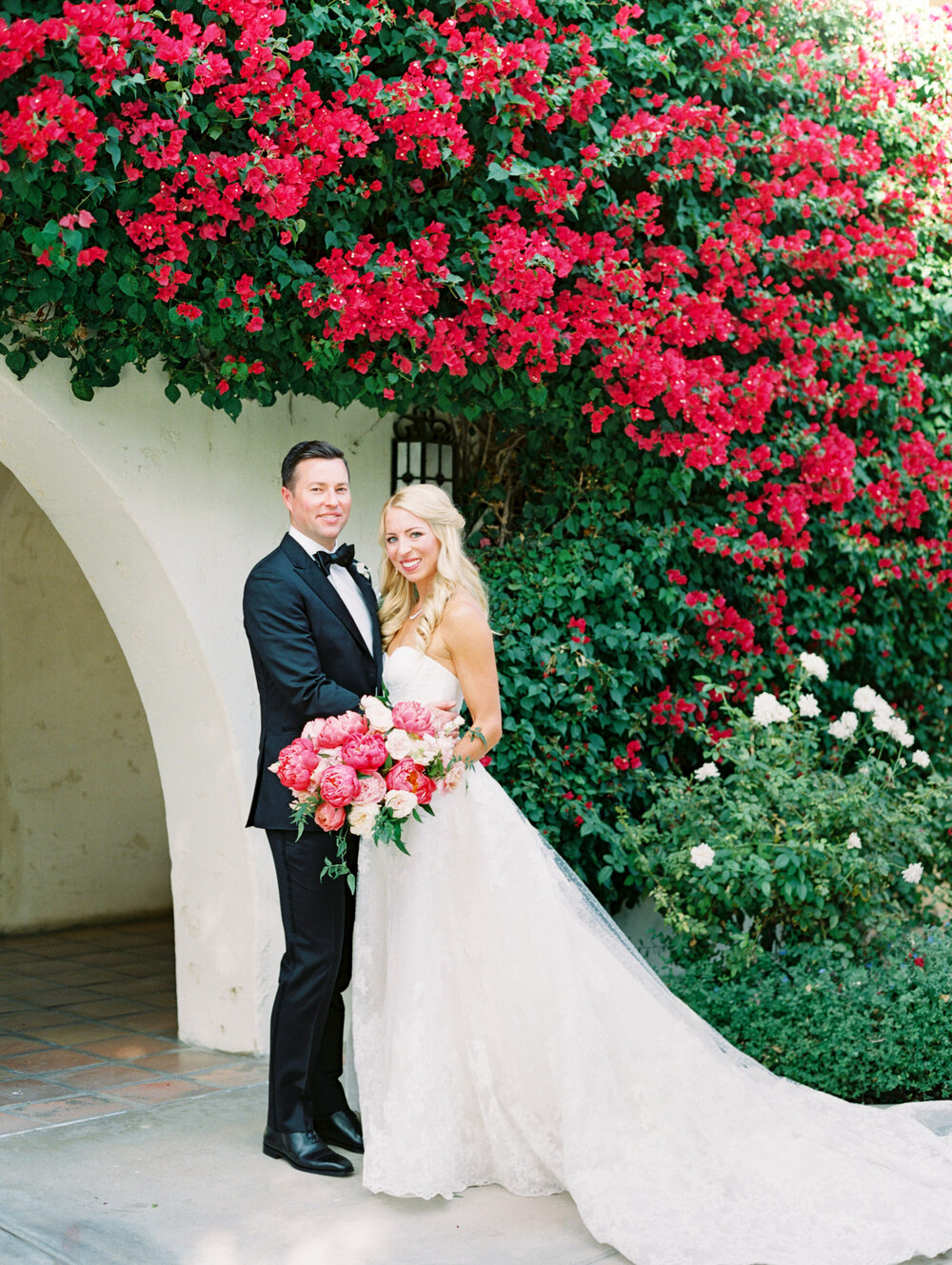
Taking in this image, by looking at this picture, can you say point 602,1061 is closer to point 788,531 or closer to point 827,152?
point 788,531

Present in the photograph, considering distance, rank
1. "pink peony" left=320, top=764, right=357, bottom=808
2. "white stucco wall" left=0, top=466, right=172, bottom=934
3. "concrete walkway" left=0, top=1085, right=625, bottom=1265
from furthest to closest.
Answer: "white stucco wall" left=0, top=466, right=172, bottom=934 → "pink peony" left=320, top=764, right=357, bottom=808 → "concrete walkway" left=0, top=1085, right=625, bottom=1265

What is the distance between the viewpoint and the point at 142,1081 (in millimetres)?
4734

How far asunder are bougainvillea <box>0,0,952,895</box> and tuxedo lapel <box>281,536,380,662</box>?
870 millimetres

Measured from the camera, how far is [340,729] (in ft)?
11.8

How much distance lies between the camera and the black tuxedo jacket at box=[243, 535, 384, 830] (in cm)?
381

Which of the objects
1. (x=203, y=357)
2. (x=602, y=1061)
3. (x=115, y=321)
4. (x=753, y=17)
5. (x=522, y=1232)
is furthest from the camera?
(x=753, y=17)

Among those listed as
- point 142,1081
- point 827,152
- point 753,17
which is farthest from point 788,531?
point 142,1081

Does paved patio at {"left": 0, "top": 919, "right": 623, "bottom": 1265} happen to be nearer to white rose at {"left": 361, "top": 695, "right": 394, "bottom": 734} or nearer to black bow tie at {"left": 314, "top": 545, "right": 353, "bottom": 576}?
white rose at {"left": 361, "top": 695, "right": 394, "bottom": 734}

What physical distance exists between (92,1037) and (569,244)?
11.8 feet

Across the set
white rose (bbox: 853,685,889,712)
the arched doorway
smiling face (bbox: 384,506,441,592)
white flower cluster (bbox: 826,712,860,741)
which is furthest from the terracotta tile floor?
white rose (bbox: 853,685,889,712)

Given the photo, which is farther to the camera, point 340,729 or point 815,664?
point 815,664

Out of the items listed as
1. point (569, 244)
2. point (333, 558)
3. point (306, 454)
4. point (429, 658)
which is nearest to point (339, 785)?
point (429, 658)

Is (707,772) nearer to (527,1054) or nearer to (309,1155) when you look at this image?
(527,1054)

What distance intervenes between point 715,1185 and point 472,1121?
2.27ft
